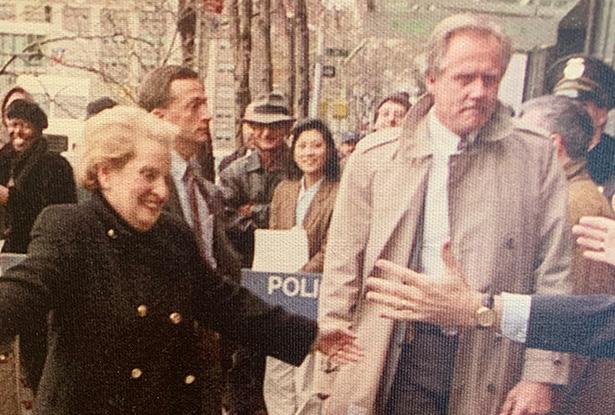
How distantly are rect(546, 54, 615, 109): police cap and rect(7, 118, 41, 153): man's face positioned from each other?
50.4 inches

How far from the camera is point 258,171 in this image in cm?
189

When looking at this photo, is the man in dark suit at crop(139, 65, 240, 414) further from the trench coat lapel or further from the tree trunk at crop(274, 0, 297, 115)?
the trench coat lapel

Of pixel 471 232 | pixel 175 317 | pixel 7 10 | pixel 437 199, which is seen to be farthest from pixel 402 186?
pixel 7 10

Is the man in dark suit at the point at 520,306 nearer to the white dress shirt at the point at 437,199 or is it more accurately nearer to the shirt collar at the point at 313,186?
the white dress shirt at the point at 437,199

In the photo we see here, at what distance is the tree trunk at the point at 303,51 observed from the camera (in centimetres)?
184

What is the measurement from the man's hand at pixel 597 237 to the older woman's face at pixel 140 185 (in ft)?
3.29

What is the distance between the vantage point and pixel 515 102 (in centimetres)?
179

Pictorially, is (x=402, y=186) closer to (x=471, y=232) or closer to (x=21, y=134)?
(x=471, y=232)

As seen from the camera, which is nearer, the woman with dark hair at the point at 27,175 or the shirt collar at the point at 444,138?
the shirt collar at the point at 444,138

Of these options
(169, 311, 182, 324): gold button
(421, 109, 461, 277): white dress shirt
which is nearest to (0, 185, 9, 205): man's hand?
(169, 311, 182, 324): gold button

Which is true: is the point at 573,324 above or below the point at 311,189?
below


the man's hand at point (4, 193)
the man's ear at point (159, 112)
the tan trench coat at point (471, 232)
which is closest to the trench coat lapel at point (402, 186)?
the tan trench coat at point (471, 232)

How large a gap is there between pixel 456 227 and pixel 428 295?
18cm

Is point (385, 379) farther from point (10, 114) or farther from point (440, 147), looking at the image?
point (10, 114)
